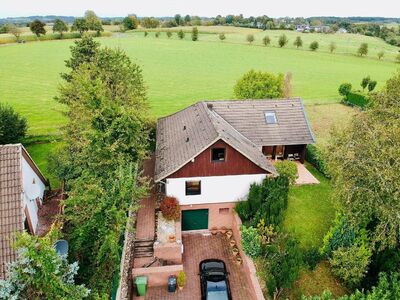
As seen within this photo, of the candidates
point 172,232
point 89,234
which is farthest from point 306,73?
point 89,234

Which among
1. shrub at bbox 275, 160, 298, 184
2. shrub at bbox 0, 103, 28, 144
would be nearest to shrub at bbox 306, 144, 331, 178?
shrub at bbox 275, 160, 298, 184

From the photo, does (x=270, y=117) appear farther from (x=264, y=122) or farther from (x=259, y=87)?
(x=259, y=87)

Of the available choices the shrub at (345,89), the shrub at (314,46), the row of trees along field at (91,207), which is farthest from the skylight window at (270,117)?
the shrub at (314,46)

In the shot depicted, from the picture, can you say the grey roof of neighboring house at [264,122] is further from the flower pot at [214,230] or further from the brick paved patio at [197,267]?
the brick paved patio at [197,267]

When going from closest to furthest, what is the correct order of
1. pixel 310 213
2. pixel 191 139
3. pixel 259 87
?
pixel 191 139, pixel 310 213, pixel 259 87

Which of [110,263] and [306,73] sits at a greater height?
[306,73]

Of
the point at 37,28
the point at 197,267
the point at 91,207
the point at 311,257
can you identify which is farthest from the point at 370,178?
the point at 37,28

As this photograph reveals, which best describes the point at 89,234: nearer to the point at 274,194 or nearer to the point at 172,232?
the point at 172,232
